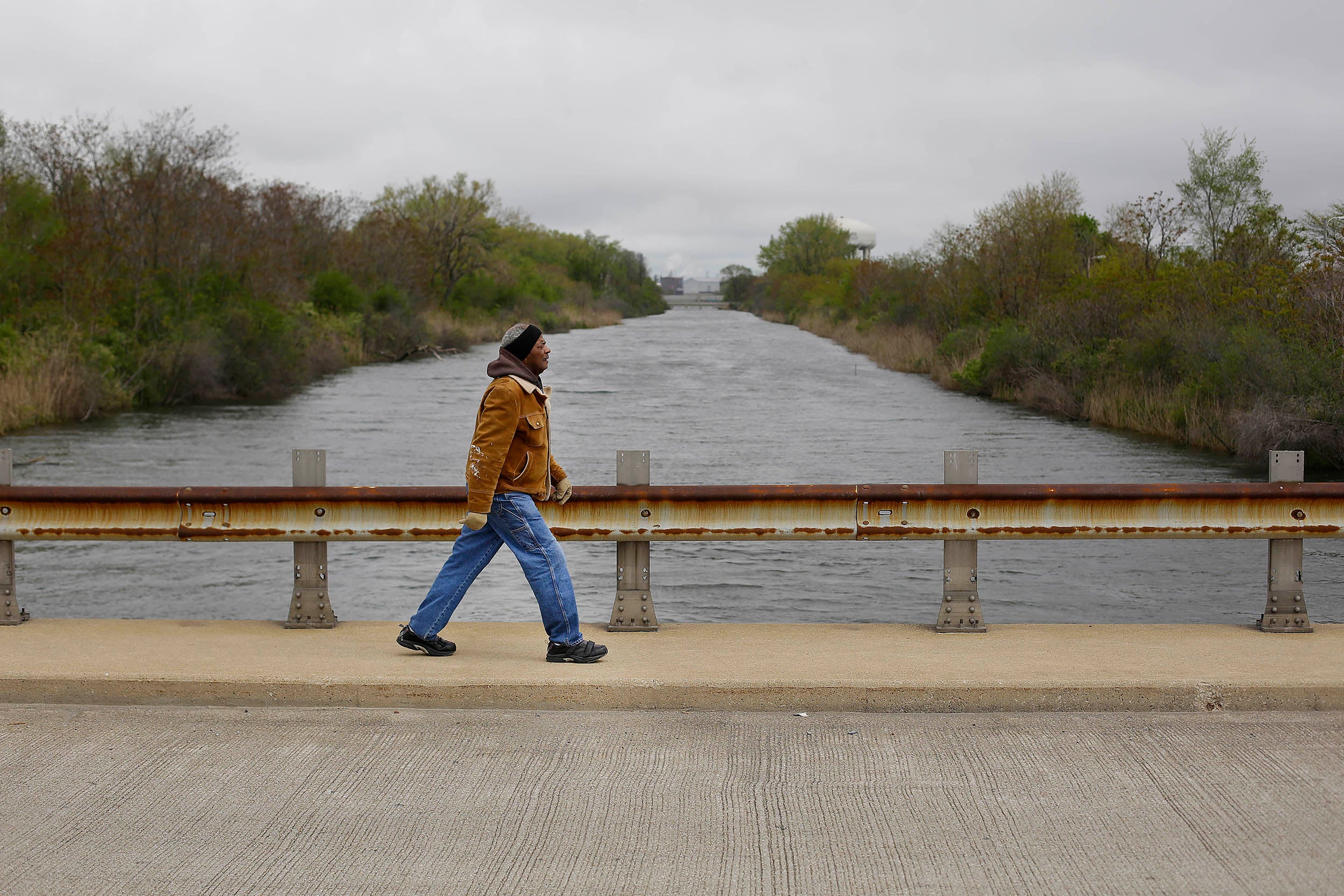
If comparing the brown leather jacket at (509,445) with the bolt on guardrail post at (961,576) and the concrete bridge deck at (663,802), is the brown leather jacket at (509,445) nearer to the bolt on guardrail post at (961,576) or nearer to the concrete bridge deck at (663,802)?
the concrete bridge deck at (663,802)

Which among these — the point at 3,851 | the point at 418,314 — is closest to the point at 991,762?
the point at 3,851

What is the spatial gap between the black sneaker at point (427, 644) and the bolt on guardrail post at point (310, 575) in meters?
0.81

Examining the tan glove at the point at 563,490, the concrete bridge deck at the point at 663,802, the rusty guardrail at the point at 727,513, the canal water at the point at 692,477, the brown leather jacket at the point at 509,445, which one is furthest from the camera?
the canal water at the point at 692,477

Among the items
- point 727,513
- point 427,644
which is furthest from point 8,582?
point 727,513

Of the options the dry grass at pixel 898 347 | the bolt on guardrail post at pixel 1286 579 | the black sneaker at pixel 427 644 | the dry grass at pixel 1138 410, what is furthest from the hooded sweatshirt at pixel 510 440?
the dry grass at pixel 898 347

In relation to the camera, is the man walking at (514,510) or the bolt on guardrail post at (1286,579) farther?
the bolt on guardrail post at (1286,579)

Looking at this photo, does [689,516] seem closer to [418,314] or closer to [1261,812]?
[1261,812]

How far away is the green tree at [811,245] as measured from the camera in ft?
494

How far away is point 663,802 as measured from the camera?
5.40 metres

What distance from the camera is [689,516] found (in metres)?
7.91

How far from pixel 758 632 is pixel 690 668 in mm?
1139

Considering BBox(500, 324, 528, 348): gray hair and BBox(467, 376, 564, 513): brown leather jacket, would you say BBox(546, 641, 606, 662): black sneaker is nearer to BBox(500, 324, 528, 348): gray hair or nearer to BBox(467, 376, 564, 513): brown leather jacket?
BBox(467, 376, 564, 513): brown leather jacket

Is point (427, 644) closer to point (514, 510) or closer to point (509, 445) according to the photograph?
point (514, 510)

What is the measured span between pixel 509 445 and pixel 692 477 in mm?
15937
